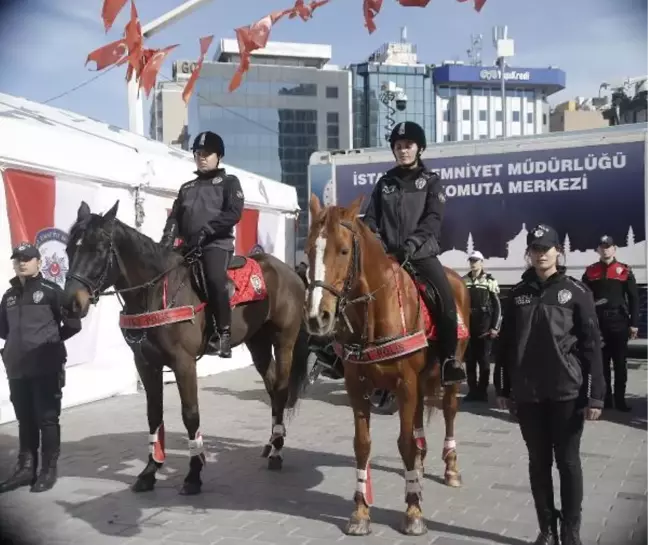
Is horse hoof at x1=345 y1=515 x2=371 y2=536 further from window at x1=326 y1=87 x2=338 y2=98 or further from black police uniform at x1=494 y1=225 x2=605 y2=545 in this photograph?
window at x1=326 y1=87 x2=338 y2=98

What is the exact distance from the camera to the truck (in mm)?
11664

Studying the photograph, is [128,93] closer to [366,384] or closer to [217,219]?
[217,219]

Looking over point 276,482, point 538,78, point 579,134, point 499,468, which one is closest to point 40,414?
point 276,482

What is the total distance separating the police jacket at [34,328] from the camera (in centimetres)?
566

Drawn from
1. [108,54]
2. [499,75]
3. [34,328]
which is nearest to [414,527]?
[34,328]

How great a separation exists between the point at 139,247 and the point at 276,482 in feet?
7.71

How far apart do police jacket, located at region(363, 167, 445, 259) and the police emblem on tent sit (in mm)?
4714

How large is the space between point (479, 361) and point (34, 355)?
606cm

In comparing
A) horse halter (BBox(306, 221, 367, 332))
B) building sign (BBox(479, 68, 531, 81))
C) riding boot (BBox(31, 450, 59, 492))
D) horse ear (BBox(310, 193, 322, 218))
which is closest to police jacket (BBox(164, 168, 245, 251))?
horse ear (BBox(310, 193, 322, 218))

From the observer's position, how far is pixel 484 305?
923 cm

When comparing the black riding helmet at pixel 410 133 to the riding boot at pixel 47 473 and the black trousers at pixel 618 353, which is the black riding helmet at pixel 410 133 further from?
the black trousers at pixel 618 353

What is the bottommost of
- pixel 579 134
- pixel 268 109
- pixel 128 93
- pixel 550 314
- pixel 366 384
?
pixel 366 384

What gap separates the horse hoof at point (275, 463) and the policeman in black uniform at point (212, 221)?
3.66ft

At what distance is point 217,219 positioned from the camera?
235 inches
